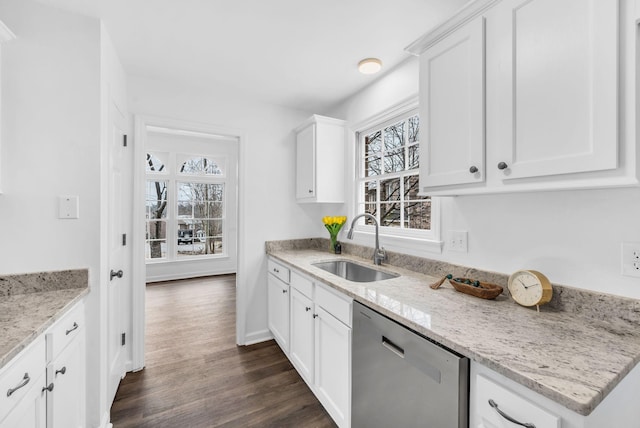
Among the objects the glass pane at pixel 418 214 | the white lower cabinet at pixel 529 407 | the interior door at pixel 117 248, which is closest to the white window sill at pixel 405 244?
the glass pane at pixel 418 214

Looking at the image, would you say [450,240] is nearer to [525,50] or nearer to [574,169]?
[574,169]

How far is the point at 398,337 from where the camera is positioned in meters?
1.15

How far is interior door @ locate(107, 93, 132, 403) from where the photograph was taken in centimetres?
176

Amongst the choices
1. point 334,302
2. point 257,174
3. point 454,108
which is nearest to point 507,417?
point 334,302

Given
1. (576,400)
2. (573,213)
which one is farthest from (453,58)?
(576,400)

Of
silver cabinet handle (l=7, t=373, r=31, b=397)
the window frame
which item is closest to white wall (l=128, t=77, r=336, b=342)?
silver cabinet handle (l=7, t=373, r=31, b=397)

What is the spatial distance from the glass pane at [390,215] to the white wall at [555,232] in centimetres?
53

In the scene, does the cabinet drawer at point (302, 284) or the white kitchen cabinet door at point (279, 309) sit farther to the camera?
the white kitchen cabinet door at point (279, 309)

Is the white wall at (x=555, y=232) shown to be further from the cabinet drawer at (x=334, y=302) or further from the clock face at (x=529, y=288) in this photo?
the cabinet drawer at (x=334, y=302)

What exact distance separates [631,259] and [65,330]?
2.38 metres

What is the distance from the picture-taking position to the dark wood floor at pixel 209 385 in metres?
1.74

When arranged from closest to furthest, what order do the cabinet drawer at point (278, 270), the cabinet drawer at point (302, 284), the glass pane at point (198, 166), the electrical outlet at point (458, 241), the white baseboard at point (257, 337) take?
the electrical outlet at point (458, 241) → the cabinet drawer at point (302, 284) → the cabinet drawer at point (278, 270) → the white baseboard at point (257, 337) → the glass pane at point (198, 166)

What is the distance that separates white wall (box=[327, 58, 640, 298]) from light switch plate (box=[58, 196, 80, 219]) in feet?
6.99

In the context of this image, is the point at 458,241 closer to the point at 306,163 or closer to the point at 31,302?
the point at 306,163
